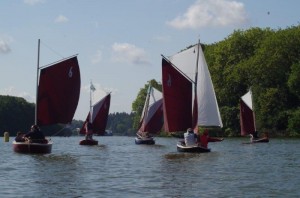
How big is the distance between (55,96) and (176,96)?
9627 millimetres

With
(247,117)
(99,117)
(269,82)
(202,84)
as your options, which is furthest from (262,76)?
(202,84)

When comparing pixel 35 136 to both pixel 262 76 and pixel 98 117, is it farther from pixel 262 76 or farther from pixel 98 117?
pixel 262 76

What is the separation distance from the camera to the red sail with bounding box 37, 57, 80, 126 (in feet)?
159

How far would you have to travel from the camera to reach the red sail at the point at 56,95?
4838 centimetres

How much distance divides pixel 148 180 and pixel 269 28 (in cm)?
8781

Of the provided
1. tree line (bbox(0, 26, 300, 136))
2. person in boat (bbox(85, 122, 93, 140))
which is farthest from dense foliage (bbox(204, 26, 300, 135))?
person in boat (bbox(85, 122, 93, 140))

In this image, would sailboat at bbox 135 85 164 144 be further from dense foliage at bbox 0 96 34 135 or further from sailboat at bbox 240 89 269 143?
dense foliage at bbox 0 96 34 135

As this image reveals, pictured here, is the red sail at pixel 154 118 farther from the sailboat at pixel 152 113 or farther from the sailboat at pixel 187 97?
the sailboat at pixel 187 97

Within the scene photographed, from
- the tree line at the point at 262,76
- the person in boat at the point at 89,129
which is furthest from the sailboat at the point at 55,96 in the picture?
the tree line at the point at 262,76

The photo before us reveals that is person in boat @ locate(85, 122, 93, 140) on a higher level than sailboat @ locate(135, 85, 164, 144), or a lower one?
lower

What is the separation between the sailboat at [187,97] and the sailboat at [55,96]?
755cm

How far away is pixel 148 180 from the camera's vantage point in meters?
28.4

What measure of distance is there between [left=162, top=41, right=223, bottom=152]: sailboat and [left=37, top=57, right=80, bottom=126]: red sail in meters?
7.52

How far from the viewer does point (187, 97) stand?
49.9 metres
